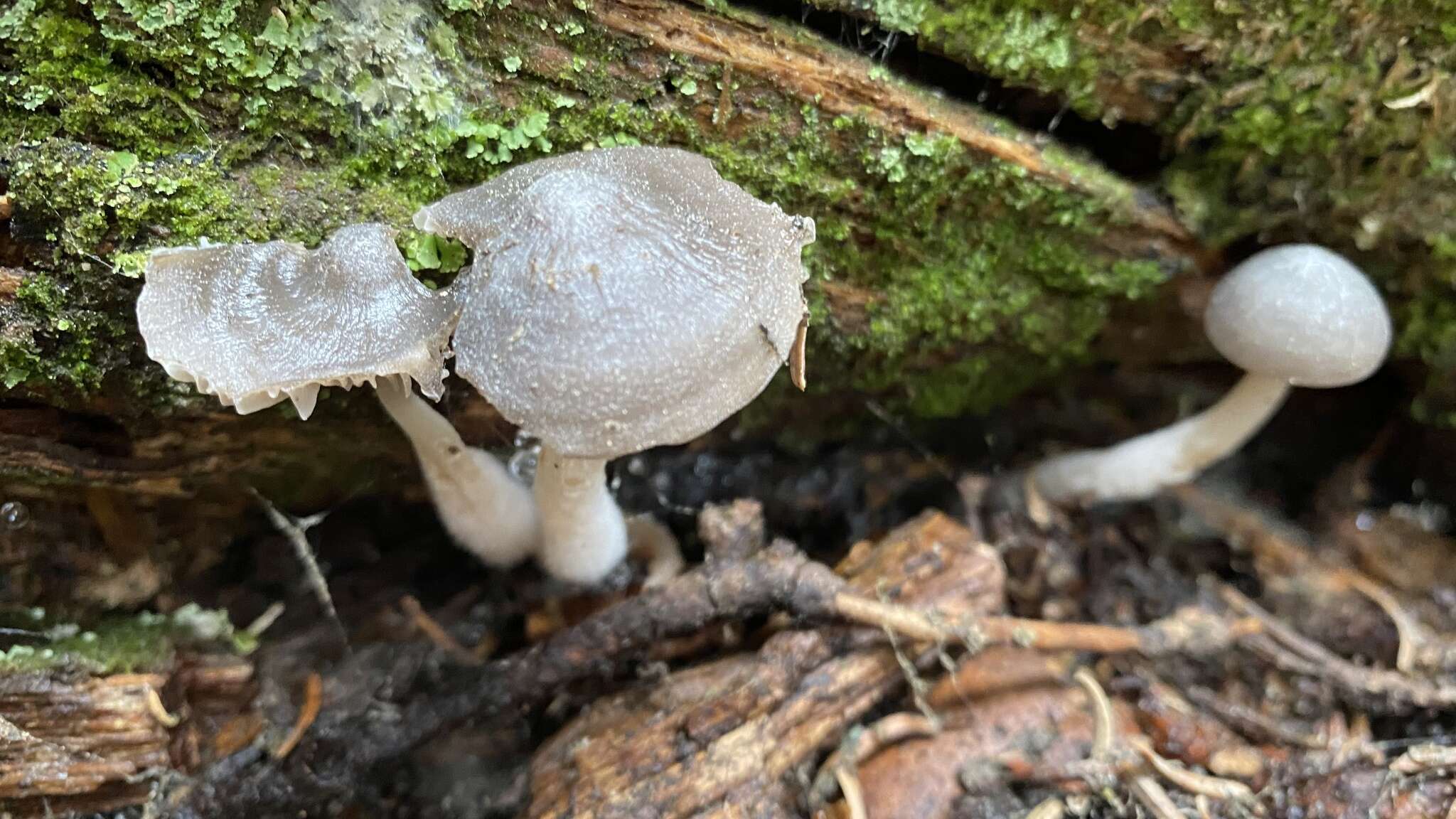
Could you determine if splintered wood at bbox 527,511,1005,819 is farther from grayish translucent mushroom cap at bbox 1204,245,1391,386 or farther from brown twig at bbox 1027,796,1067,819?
grayish translucent mushroom cap at bbox 1204,245,1391,386

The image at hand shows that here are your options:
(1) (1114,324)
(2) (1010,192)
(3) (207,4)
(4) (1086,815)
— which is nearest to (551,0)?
(3) (207,4)

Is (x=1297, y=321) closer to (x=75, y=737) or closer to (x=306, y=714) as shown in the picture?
(x=306, y=714)

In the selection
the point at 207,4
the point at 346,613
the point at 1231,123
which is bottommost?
the point at 346,613

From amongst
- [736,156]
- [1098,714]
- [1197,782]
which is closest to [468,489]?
[736,156]

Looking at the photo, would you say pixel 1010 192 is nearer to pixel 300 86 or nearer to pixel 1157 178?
pixel 1157 178

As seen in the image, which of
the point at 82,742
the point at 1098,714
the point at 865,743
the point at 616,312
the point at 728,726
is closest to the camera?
the point at 616,312

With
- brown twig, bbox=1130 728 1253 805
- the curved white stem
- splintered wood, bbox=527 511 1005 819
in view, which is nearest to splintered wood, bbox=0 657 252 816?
splintered wood, bbox=527 511 1005 819

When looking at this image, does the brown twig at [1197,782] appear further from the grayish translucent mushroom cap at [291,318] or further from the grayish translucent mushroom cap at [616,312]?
the grayish translucent mushroom cap at [291,318]
